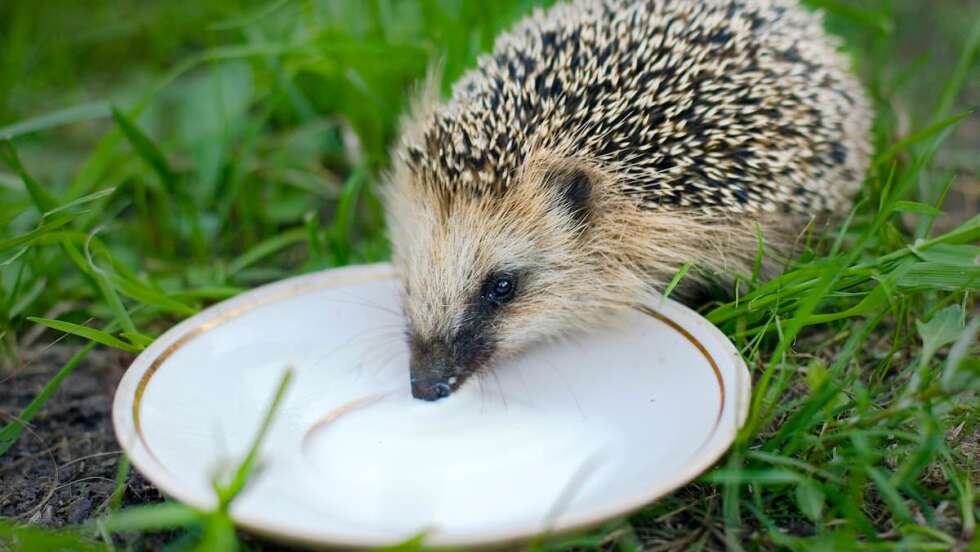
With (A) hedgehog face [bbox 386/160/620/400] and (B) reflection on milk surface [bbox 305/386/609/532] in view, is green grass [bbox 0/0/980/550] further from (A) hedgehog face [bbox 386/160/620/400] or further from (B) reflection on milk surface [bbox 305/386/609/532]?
(A) hedgehog face [bbox 386/160/620/400]

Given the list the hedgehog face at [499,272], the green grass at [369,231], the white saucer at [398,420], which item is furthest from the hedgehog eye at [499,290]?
the green grass at [369,231]

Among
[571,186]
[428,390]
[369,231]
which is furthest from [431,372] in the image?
[369,231]

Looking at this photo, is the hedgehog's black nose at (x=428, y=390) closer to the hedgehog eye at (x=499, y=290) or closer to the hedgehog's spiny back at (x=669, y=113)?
the hedgehog eye at (x=499, y=290)

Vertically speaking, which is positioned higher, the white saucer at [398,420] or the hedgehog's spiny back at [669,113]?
the hedgehog's spiny back at [669,113]

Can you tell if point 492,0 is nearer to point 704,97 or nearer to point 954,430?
point 704,97

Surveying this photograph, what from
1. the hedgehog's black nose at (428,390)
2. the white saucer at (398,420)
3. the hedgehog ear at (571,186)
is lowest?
the hedgehog's black nose at (428,390)

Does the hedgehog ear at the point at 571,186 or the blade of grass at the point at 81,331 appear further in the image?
the hedgehog ear at the point at 571,186

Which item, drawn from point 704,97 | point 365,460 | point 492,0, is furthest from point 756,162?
point 492,0
